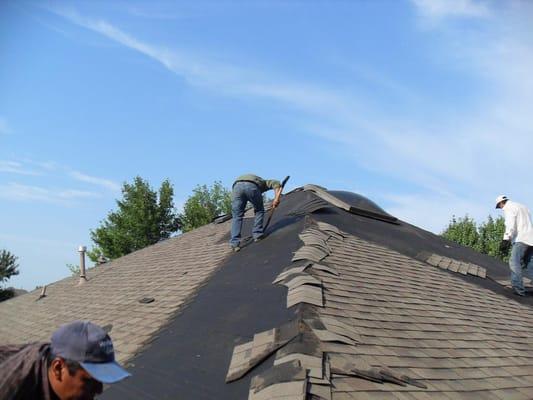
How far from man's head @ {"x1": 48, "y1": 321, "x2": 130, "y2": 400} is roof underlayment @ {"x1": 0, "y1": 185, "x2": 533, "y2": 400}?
1.50 m

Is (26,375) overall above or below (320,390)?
above

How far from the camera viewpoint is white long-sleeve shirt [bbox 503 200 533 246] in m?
7.29

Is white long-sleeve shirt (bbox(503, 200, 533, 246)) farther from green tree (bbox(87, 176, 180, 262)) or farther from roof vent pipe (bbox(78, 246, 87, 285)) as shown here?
green tree (bbox(87, 176, 180, 262))

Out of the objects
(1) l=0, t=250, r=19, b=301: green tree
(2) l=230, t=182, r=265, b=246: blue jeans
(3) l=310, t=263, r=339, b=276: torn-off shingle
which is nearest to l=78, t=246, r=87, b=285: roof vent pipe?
(2) l=230, t=182, r=265, b=246: blue jeans

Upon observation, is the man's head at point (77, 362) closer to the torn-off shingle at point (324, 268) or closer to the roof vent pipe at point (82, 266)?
the torn-off shingle at point (324, 268)

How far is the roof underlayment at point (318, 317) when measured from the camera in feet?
12.3

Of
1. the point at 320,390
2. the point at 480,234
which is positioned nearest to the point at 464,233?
the point at 480,234

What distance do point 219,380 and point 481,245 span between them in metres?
29.4

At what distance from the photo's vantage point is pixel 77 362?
2.00 metres

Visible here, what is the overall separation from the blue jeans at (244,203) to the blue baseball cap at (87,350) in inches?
208

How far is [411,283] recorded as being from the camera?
6527mm

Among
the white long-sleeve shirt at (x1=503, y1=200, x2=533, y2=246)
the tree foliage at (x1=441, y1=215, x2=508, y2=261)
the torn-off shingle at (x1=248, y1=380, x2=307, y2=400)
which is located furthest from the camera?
the tree foliage at (x1=441, y1=215, x2=508, y2=261)

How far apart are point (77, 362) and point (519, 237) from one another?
691 centimetres

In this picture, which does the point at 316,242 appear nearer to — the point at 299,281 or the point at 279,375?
the point at 299,281
